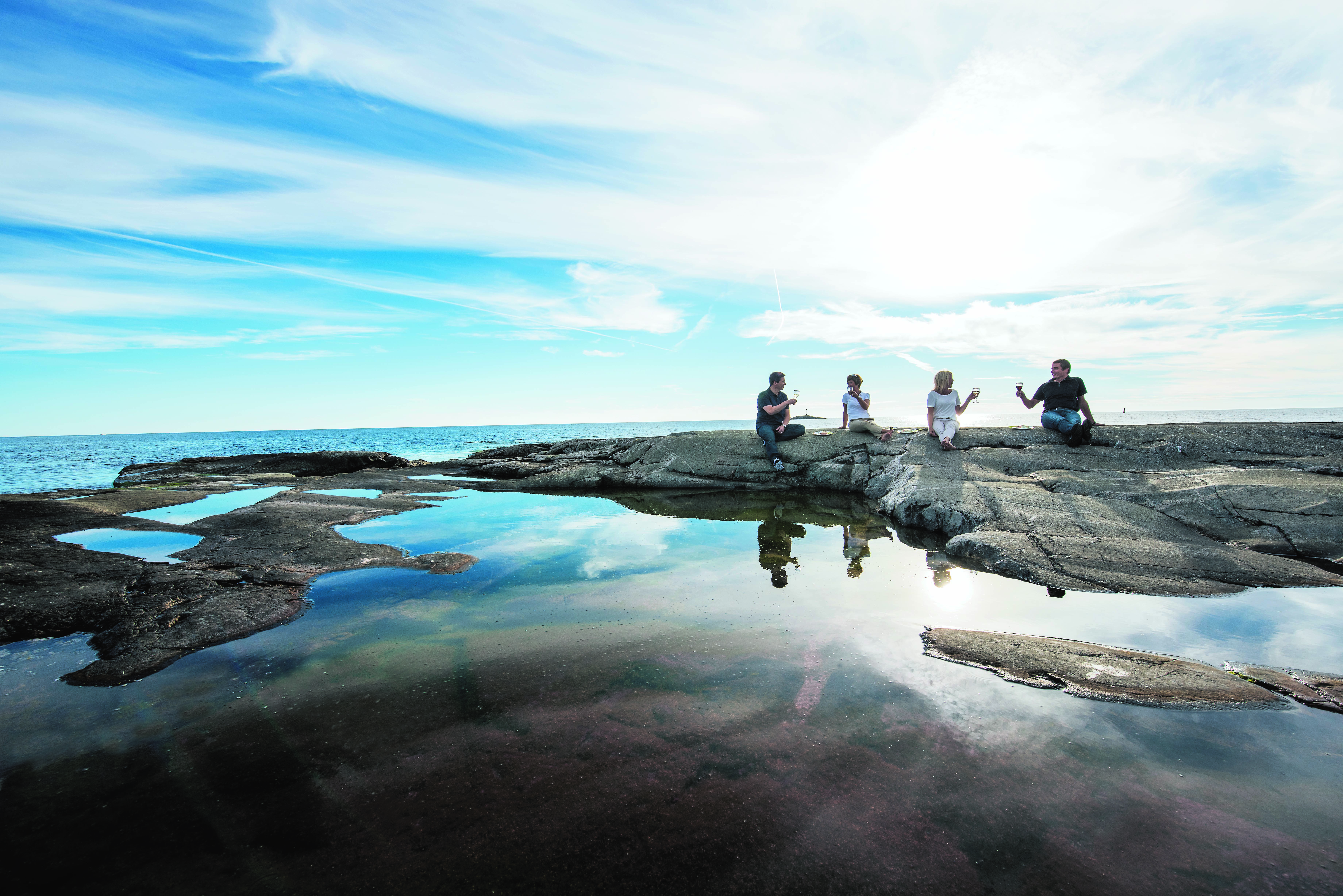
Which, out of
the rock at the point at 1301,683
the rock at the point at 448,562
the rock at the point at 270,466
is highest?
the rock at the point at 270,466

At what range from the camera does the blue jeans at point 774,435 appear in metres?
13.5

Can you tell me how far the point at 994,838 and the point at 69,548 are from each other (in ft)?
30.3

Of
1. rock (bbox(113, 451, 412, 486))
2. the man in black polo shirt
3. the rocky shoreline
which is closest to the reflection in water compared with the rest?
the rocky shoreline

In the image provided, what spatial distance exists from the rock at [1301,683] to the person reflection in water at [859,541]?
9.75 ft

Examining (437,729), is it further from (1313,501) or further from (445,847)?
(1313,501)

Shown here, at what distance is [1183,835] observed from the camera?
7.59 feet

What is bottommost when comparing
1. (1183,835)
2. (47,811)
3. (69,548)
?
(1183,835)

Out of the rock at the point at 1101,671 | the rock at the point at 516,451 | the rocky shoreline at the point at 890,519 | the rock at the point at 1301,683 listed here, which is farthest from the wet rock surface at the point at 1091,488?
the rock at the point at 516,451

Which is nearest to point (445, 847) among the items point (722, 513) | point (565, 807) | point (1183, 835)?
point (565, 807)

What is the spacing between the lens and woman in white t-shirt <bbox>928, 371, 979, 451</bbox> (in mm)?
11430

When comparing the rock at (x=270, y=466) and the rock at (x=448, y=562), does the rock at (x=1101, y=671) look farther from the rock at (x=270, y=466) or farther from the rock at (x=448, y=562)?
the rock at (x=270, y=466)

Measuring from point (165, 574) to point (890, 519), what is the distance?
A: 9674 mm

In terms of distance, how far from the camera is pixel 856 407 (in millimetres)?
13695

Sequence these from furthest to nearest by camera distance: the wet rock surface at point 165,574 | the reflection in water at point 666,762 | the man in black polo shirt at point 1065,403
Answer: the man in black polo shirt at point 1065,403
the wet rock surface at point 165,574
the reflection in water at point 666,762
